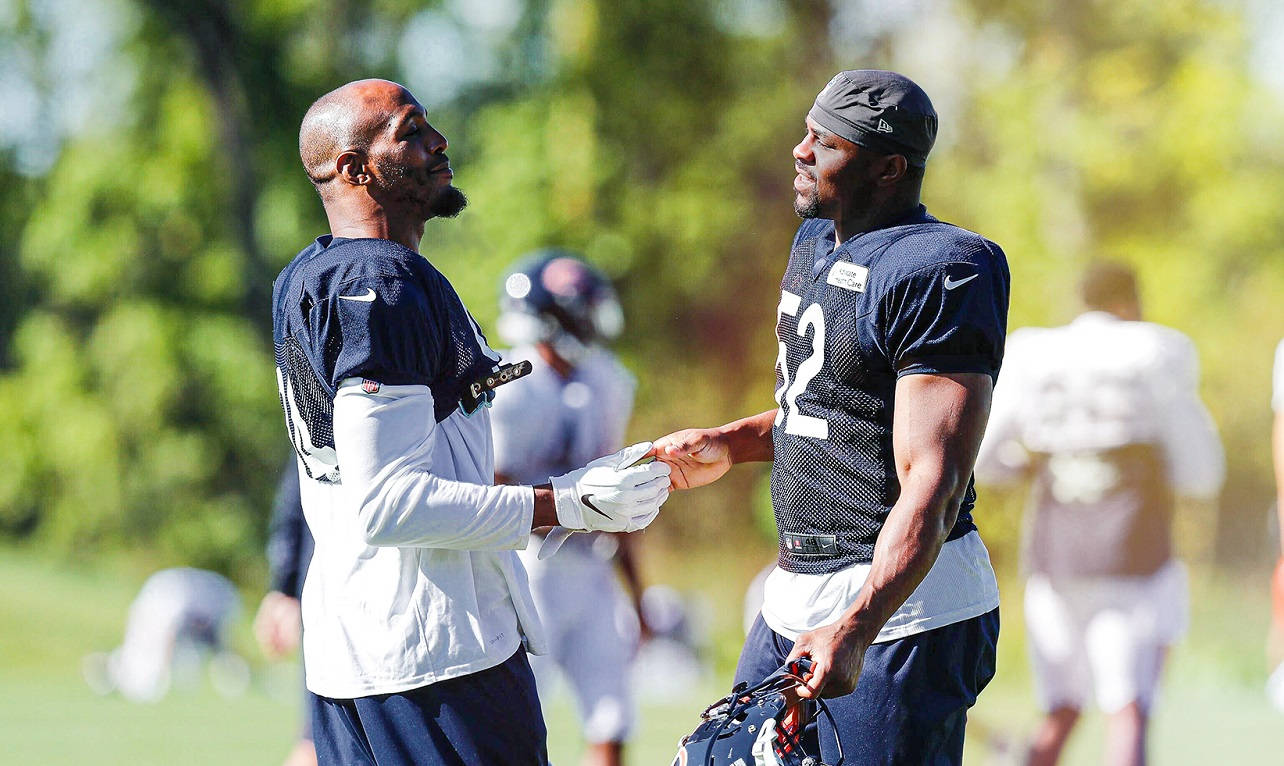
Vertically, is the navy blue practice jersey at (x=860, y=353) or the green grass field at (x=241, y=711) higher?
the navy blue practice jersey at (x=860, y=353)

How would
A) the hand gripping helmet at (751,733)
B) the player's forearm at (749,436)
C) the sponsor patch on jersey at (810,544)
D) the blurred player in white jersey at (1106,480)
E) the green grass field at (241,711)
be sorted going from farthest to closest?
the green grass field at (241,711), the blurred player in white jersey at (1106,480), the player's forearm at (749,436), the sponsor patch on jersey at (810,544), the hand gripping helmet at (751,733)

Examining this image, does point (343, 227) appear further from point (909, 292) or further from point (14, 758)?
point (14, 758)

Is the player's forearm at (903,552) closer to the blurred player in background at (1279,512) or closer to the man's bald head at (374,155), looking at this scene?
the man's bald head at (374,155)

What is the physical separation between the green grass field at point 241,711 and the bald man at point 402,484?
468 centimetres

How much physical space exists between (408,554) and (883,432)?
94cm

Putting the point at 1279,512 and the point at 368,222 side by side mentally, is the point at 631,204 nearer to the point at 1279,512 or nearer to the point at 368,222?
the point at 1279,512

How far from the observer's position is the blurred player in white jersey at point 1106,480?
18.1 ft

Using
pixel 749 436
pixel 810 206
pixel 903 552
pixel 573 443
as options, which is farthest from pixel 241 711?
pixel 903 552

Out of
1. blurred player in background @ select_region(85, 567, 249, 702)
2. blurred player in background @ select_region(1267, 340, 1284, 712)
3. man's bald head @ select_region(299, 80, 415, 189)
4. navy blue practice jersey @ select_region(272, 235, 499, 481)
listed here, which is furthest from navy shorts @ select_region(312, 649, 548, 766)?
blurred player in background @ select_region(85, 567, 249, 702)

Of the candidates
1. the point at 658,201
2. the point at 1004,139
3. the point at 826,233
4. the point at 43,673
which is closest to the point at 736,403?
the point at 658,201

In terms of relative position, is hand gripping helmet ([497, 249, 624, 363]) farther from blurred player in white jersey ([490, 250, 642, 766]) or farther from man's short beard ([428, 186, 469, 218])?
man's short beard ([428, 186, 469, 218])

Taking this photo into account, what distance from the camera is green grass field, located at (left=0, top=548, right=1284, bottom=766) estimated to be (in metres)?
7.52

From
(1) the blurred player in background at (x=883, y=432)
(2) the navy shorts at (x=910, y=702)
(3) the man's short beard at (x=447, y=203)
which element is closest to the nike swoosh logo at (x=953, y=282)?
(1) the blurred player in background at (x=883, y=432)

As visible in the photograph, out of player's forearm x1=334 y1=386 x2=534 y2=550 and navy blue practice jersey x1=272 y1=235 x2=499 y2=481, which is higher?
navy blue practice jersey x1=272 y1=235 x2=499 y2=481
